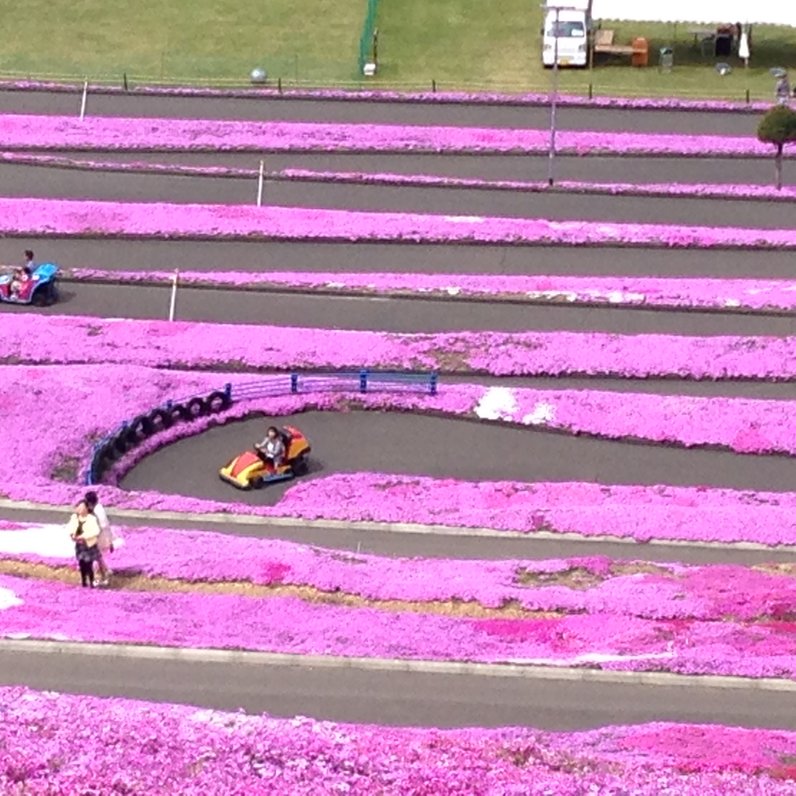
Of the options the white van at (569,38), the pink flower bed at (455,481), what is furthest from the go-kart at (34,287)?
the white van at (569,38)

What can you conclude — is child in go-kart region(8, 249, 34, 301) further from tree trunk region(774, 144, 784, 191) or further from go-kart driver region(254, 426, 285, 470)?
tree trunk region(774, 144, 784, 191)

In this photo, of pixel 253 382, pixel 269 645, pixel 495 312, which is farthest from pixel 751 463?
pixel 269 645

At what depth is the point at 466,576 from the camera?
29.5 m

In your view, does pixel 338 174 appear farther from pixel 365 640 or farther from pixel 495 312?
pixel 365 640

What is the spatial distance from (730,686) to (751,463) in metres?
13.0

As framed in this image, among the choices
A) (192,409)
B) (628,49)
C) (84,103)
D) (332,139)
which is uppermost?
(628,49)

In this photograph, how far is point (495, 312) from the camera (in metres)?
43.9

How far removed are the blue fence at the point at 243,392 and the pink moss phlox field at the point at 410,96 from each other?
2110 cm

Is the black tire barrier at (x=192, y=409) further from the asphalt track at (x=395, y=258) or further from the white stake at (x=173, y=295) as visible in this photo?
the asphalt track at (x=395, y=258)

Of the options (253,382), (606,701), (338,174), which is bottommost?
(606,701)

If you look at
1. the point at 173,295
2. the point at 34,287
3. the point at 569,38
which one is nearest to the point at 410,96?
the point at 569,38

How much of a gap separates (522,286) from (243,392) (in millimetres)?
9822

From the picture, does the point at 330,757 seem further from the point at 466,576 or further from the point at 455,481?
the point at 455,481

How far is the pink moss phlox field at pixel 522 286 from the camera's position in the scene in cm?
4403
